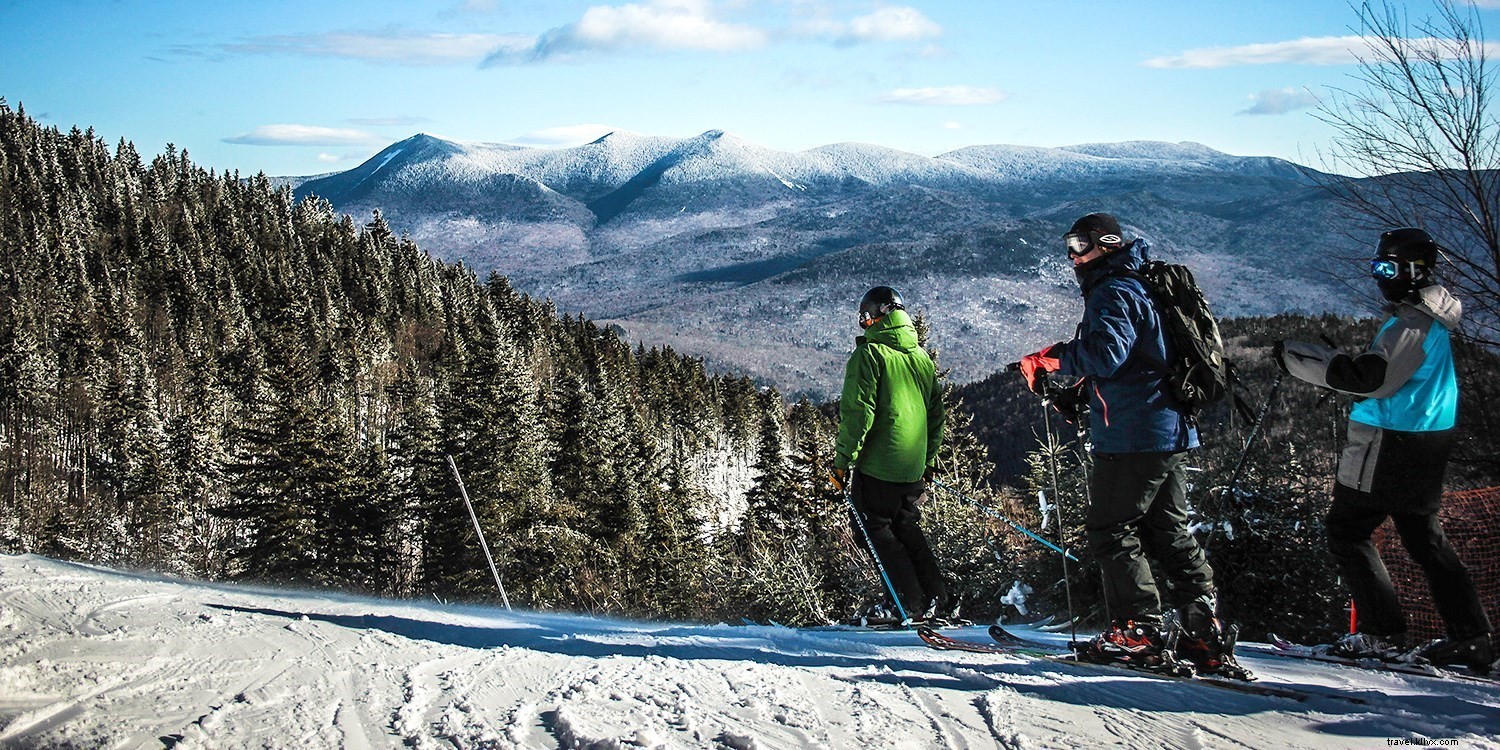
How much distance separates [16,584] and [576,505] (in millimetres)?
31309

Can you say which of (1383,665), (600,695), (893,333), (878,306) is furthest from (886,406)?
(1383,665)

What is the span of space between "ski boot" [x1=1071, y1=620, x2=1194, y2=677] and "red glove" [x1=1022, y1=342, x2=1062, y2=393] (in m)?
1.37

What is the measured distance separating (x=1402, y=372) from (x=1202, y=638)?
1.69 metres

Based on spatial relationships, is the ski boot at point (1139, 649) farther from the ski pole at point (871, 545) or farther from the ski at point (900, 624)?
the ski pole at point (871, 545)

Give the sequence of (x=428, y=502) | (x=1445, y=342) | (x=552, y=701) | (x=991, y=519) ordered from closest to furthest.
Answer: (x=552, y=701), (x=1445, y=342), (x=991, y=519), (x=428, y=502)

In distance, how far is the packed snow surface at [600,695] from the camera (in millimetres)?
3939

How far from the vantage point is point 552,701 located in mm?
4328

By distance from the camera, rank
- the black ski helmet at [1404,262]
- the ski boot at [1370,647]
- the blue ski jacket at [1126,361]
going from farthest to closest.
Answer: the ski boot at [1370,647] < the black ski helmet at [1404,262] < the blue ski jacket at [1126,361]

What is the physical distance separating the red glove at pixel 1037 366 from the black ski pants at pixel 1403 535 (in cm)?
173

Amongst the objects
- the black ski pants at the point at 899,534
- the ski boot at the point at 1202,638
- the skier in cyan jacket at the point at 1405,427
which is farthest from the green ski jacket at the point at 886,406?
the skier in cyan jacket at the point at 1405,427

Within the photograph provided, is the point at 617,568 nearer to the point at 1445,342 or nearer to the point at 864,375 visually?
the point at 864,375

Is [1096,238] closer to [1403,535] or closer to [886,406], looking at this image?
[886,406]

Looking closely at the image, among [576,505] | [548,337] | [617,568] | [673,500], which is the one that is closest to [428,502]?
[576,505]

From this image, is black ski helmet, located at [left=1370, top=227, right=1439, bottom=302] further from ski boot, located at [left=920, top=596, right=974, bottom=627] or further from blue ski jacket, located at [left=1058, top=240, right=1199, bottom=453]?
ski boot, located at [left=920, top=596, right=974, bottom=627]
